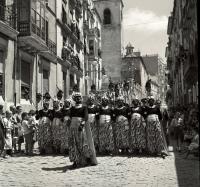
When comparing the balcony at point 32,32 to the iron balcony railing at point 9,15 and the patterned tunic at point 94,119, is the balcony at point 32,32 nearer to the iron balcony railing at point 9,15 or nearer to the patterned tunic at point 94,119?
the iron balcony railing at point 9,15

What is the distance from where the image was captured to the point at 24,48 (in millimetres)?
19000

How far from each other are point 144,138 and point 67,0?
1969cm

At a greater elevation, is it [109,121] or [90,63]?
[90,63]

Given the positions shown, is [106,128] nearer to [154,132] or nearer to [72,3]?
[154,132]

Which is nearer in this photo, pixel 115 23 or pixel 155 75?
pixel 115 23

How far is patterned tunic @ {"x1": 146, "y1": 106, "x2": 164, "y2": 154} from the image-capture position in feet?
35.9

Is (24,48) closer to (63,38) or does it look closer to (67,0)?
(63,38)

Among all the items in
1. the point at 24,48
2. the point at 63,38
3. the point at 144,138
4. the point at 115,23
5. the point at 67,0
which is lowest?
the point at 144,138

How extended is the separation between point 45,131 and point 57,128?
445mm

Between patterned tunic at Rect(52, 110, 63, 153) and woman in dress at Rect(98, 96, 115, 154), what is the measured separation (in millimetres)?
1227

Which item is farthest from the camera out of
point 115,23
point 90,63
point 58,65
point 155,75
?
point 155,75

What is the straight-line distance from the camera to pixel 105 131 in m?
11.5

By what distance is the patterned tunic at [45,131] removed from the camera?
12.1 meters

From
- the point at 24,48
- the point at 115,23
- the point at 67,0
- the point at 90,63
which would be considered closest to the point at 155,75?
the point at 115,23
